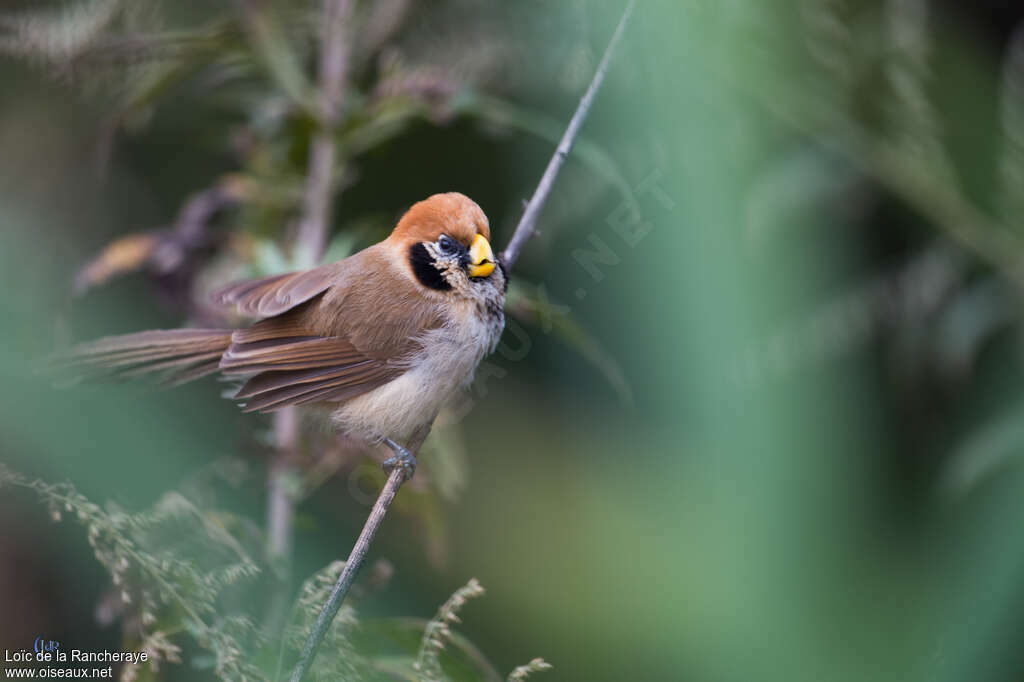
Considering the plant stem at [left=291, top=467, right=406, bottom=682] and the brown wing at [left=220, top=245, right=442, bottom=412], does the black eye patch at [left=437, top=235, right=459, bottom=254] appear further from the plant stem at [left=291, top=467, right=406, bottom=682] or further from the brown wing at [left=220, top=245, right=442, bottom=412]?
the plant stem at [left=291, top=467, right=406, bottom=682]

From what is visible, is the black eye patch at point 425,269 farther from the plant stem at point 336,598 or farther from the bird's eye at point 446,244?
the plant stem at point 336,598

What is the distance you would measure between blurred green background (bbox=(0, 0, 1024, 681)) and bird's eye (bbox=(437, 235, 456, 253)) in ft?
0.62

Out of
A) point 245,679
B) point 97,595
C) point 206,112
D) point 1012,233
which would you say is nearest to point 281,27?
point 206,112

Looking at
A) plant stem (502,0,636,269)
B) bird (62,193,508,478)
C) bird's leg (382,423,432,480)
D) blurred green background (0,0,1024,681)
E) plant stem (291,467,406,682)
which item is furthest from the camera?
bird (62,193,508,478)

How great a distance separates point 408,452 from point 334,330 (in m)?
0.34

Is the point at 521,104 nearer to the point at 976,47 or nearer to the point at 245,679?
the point at 976,47

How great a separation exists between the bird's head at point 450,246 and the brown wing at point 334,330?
0.19ft

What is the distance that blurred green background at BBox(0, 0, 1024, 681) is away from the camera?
0.66m

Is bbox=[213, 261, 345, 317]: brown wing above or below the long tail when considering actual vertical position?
above

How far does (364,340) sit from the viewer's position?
A: 1646mm

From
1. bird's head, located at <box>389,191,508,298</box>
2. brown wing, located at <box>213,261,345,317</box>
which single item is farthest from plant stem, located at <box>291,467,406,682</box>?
brown wing, located at <box>213,261,345,317</box>

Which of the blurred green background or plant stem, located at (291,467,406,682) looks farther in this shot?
Result: plant stem, located at (291,467,406,682)

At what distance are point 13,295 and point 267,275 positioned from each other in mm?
674

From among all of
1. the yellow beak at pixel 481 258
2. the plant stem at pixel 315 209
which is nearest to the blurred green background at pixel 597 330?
the plant stem at pixel 315 209
